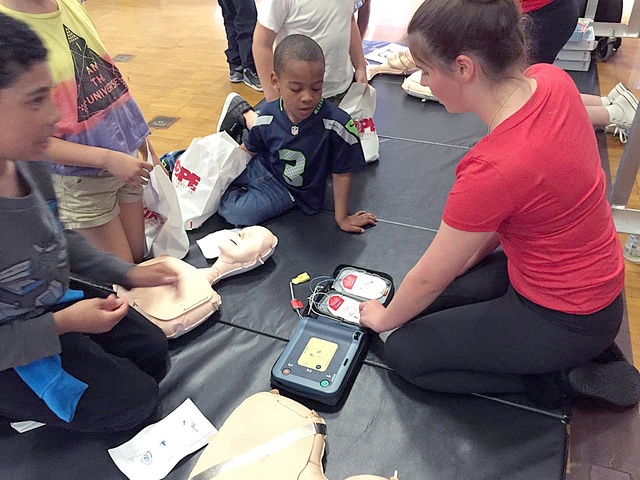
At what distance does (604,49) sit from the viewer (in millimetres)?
3143

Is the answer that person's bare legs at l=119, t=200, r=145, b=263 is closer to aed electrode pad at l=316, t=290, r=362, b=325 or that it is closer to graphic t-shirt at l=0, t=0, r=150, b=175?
graphic t-shirt at l=0, t=0, r=150, b=175

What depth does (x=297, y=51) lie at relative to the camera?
1.54 meters

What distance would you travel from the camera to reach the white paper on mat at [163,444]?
3.81 ft

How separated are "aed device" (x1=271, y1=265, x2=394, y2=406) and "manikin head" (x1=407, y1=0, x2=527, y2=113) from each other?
2.13 feet

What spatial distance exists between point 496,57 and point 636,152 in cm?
114

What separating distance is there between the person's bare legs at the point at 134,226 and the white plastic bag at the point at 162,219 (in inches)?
1.5

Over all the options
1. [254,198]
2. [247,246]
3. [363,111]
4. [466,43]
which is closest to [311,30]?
[363,111]

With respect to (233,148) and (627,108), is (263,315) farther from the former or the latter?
(627,108)

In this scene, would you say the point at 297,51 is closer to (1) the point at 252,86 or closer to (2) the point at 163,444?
(2) the point at 163,444

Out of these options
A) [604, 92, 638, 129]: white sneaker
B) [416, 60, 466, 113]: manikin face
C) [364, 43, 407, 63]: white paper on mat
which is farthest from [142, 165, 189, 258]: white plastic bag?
[604, 92, 638, 129]: white sneaker

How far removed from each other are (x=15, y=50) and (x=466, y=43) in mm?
759

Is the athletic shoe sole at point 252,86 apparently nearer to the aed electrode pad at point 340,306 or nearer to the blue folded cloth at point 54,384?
the aed electrode pad at point 340,306

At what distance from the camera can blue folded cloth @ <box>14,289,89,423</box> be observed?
108 centimetres

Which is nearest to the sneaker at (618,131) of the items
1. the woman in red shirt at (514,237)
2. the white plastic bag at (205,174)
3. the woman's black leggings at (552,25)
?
the woman's black leggings at (552,25)
